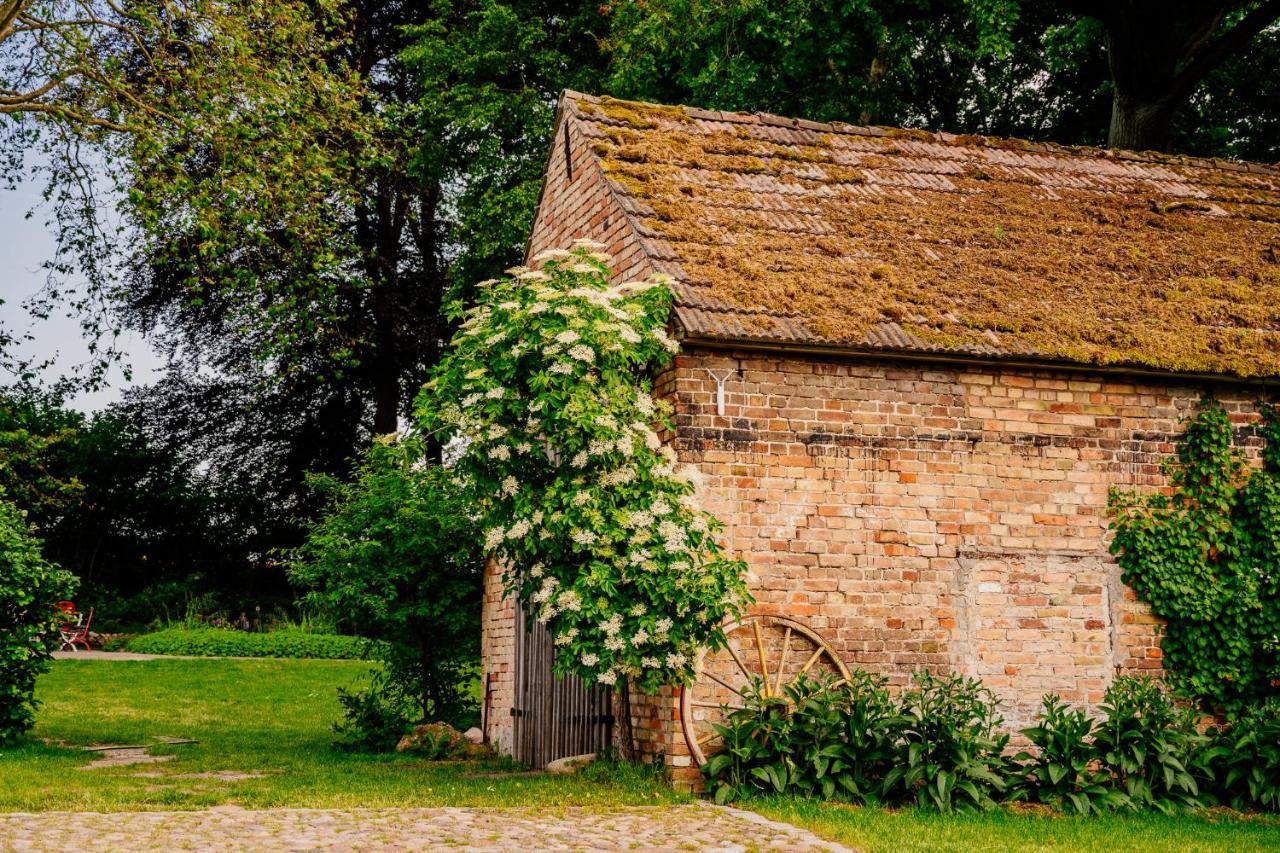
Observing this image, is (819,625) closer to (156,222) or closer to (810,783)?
(810,783)

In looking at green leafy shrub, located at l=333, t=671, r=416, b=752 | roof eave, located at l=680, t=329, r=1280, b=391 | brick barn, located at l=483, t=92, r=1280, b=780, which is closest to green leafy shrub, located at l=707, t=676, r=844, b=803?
brick barn, located at l=483, t=92, r=1280, b=780

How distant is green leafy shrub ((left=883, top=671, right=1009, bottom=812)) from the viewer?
28.2ft

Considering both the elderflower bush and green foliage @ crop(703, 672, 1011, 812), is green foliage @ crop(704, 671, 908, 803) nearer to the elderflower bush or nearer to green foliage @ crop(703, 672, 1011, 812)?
green foliage @ crop(703, 672, 1011, 812)

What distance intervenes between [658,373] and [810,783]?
3.31 metres

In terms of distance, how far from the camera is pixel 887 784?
8.55 metres

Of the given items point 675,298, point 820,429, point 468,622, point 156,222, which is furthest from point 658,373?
point 156,222

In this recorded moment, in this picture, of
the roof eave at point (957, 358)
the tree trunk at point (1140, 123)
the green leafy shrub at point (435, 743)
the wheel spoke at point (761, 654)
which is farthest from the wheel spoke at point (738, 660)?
the tree trunk at point (1140, 123)

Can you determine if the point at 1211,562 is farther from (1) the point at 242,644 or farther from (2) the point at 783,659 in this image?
(1) the point at 242,644

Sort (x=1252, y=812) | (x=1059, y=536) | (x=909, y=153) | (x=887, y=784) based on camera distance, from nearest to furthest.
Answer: (x=887, y=784) → (x=1252, y=812) → (x=1059, y=536) → (x=909, y=153)

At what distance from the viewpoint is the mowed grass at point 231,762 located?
28.1 ft

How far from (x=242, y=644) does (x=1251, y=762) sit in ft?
63.6

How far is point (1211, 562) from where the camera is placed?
10375 mm

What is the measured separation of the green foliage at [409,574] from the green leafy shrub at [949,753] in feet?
18.5

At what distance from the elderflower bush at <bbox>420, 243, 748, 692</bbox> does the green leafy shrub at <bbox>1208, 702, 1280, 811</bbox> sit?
413cm
